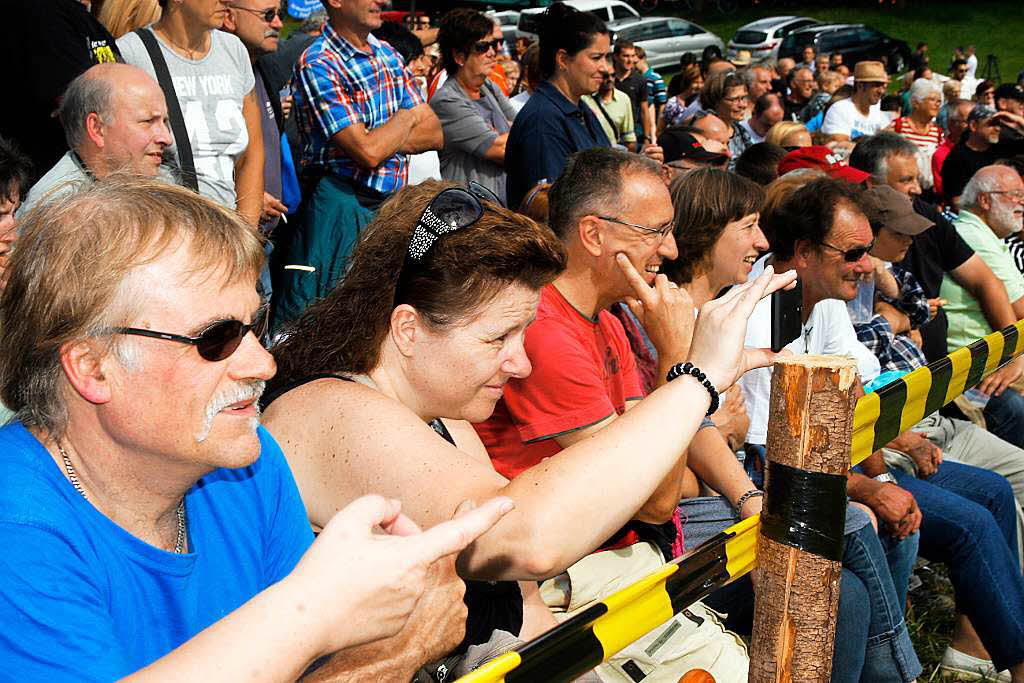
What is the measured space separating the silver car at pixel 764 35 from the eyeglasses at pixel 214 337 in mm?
25189

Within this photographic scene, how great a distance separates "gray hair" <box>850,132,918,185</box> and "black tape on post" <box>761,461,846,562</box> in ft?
13.9

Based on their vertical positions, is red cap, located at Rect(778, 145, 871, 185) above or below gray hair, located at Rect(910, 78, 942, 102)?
above

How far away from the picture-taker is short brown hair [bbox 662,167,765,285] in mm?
3975

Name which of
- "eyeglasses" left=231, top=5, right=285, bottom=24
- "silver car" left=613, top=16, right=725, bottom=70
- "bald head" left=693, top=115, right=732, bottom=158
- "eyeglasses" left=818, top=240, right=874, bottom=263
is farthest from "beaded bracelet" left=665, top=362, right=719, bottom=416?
"silver car" left=613, top=16, right=725, bottom=70

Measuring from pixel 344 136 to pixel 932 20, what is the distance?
32.6m

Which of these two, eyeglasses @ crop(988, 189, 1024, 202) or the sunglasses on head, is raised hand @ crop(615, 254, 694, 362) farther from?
eyeglasses @ crop(988, 189, 1024, 202)

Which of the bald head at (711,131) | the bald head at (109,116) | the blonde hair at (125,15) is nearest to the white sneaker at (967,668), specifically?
the bald head at (109,116)

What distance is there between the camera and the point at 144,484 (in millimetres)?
1640

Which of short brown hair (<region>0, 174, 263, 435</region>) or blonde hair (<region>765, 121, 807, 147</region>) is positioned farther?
blonde hair (<region>765, 121, 807, 147</region>)

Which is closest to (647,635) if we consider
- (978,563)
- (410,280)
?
(410,280)

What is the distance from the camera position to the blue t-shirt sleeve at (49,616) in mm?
1345

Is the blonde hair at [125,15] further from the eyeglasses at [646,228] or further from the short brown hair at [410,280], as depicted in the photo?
the short brown hair at [410,280]

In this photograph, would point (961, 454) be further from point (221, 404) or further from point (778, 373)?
point (221, 404)

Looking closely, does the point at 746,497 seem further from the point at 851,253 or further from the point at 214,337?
the point at 214,337
